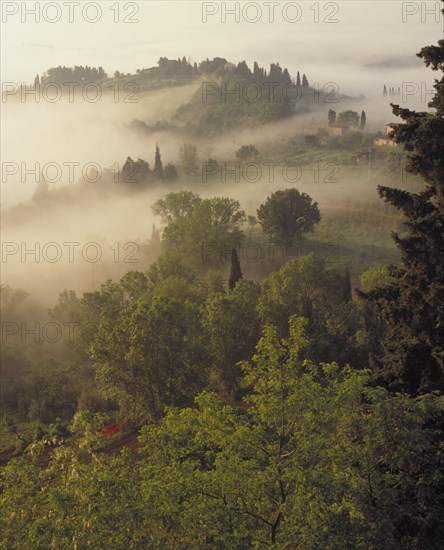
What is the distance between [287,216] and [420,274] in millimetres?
84548

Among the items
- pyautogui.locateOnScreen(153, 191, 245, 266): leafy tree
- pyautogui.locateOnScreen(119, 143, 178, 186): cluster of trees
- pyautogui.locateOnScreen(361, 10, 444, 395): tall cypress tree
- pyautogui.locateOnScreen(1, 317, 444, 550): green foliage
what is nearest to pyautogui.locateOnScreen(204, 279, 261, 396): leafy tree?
pyautogui.locateOnScreen(361, 10, 444, 395): tall cypress tree

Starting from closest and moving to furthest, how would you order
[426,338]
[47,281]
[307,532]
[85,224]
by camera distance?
[307,532] < [426,338] < [47,281] < [85,224]

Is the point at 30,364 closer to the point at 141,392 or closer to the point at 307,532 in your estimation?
the point at 141,392

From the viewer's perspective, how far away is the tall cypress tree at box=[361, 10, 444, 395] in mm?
28188

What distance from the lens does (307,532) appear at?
1991 cm

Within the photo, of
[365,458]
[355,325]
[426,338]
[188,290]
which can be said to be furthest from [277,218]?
[365,458]

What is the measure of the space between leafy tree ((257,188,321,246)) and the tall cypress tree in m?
82.0

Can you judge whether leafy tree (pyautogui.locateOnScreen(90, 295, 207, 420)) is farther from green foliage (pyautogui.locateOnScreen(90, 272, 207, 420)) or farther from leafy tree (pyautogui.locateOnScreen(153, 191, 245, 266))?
leafy tree (pyautogui.locateOnScreen(153, 191, 245, 266))

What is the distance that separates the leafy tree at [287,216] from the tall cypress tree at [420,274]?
8204 cm

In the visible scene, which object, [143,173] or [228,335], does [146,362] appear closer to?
[228,335]

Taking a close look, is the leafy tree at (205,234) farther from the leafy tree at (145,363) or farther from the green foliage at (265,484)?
the green foliage at (265,484)

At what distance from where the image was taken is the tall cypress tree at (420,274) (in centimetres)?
2819

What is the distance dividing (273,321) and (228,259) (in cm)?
5008

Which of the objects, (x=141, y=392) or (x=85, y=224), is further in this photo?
(x=85, y=224)
